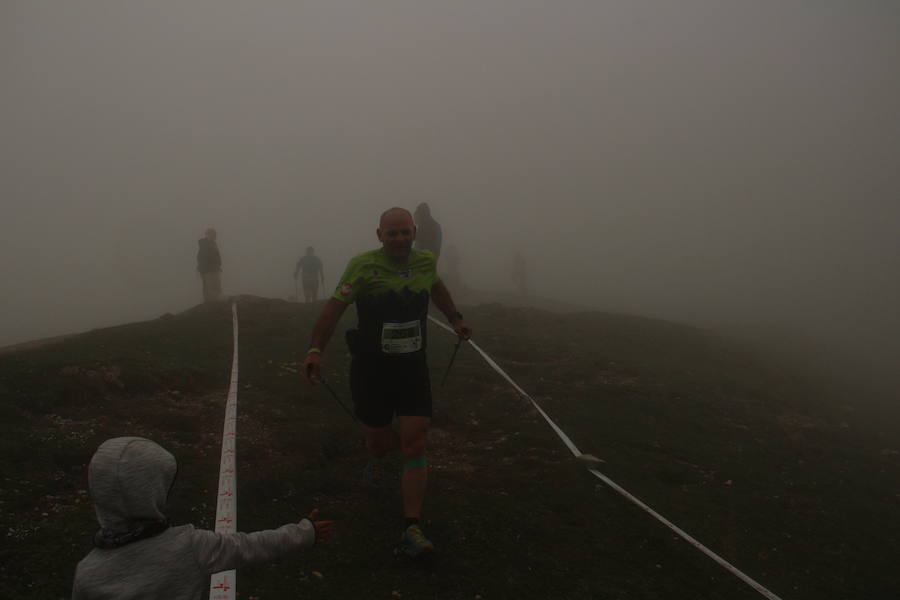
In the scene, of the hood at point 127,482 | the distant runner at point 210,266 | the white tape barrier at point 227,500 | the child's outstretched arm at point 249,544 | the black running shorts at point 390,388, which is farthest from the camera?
the distant runner at point 210,266

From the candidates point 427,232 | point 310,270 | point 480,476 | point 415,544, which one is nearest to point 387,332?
point 415,544

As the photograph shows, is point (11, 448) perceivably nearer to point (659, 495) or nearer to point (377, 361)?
point (377, 361)

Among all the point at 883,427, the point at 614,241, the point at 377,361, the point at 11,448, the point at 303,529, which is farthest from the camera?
the point at 614,241

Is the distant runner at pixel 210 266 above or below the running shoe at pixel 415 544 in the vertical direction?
above

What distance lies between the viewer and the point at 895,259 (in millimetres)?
74875

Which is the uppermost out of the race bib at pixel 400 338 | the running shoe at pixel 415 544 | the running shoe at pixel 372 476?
the race bib at pixel 400 338

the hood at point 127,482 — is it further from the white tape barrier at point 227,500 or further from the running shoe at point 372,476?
the running shoe at point 372,476

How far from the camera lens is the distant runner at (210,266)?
1897 centimetres

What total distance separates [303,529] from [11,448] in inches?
147

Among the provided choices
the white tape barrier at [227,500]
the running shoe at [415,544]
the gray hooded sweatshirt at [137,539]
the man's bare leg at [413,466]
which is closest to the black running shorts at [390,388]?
the man's bare leg at [413,466]

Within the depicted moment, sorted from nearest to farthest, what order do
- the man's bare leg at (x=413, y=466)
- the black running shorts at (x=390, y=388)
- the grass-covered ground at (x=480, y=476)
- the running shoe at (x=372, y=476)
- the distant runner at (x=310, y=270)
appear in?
the grass-covered ground at (x=480, y=476)
the man's bare leg at (x=413, y=466)
the black running shorts at (x=390, y=388)
the running shoe at (x=372, y=476)
the distant runner at (x=310, y=270)

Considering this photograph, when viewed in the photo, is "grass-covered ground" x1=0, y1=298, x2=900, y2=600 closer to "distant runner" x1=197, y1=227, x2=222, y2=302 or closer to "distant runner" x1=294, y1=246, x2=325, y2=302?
"distant runner" x1=197, y1=227, x2=222, y2=302

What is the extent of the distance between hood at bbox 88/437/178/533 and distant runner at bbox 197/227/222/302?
17.3 m

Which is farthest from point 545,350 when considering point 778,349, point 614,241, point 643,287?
point 614,241
